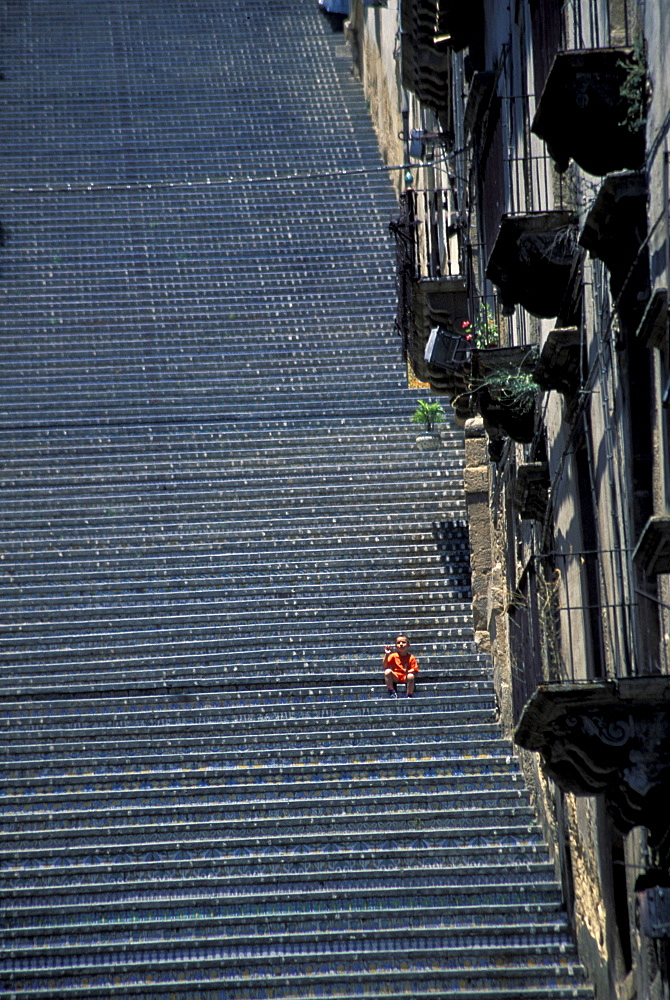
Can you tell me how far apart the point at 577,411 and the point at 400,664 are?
6.02 m

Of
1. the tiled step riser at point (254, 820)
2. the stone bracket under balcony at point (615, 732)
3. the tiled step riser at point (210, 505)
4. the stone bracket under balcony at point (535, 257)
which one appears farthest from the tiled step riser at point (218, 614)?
the stone bracket under balcony at point (615, 732)

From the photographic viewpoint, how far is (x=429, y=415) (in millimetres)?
18797

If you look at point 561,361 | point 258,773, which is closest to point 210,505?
point 258,773

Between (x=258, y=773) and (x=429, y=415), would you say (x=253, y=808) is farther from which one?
(x=429, y=415)

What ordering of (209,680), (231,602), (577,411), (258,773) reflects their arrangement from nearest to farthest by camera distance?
(577,411), (258,773), (209,680), (231,602)

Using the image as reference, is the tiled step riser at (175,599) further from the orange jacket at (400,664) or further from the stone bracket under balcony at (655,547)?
the stone bracket under balcony at (655,547)

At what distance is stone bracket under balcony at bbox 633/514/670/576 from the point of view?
6.43 meters

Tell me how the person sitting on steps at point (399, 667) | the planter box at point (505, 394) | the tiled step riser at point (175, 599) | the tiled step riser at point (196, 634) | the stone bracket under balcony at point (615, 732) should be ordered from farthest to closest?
the tiled step riser at point (175, 599) → the tiled step riser at point (196, 634) → the person sitting on steps at point (399, 667) → the planter box at point (505, 394) → the stone bracket under balcony at point (615, 732)

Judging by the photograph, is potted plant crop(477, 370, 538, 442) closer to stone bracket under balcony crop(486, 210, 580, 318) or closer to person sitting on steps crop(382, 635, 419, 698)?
stone bracket under balcony crop(486, 210, 580, 318)

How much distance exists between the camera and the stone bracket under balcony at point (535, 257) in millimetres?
8852

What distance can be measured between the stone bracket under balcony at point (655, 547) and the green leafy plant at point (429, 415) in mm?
11958

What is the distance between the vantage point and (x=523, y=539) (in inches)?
523

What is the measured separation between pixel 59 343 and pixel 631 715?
1547 cm

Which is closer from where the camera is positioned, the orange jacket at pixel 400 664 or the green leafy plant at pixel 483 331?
the green leafy plant at pixel 483 331
